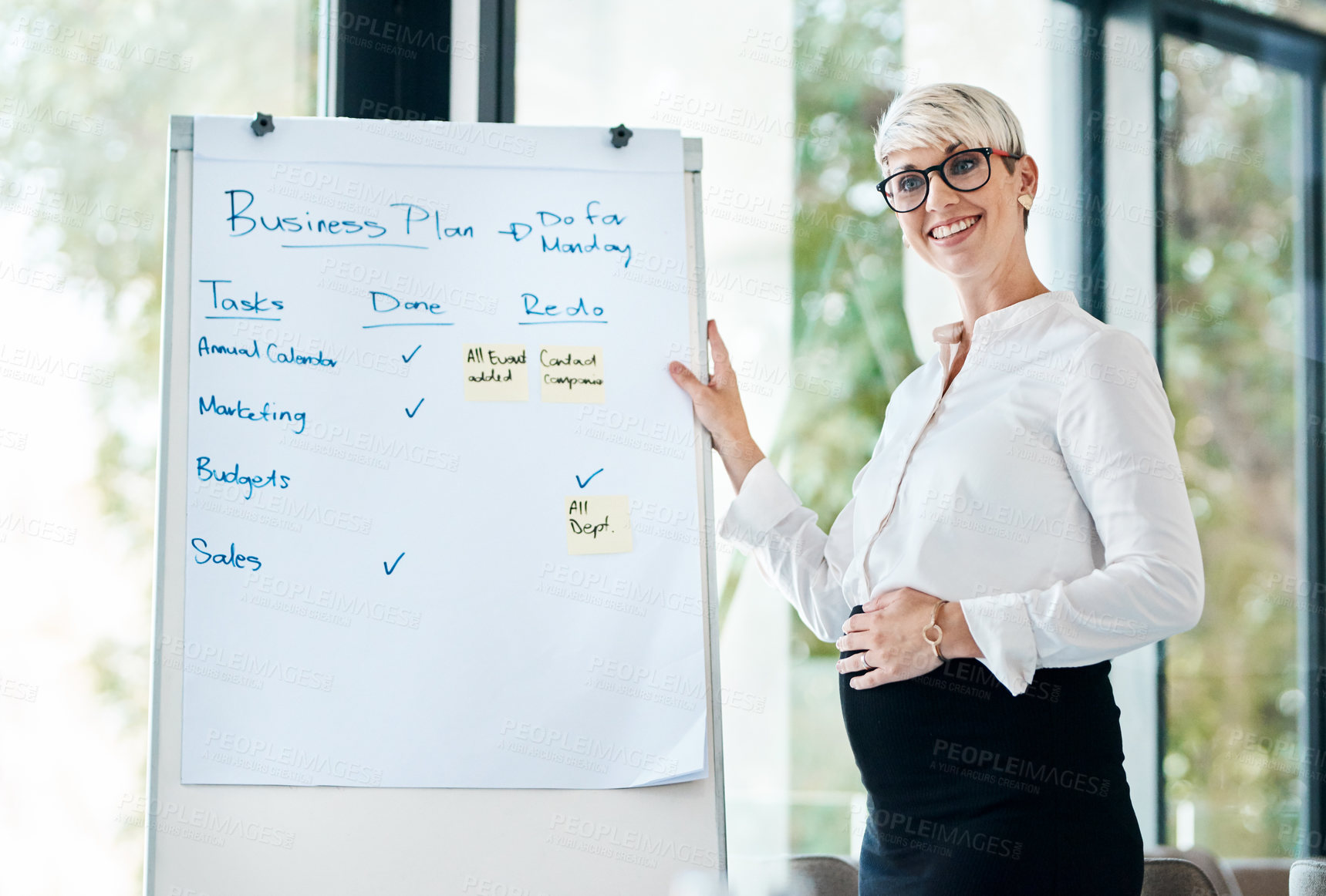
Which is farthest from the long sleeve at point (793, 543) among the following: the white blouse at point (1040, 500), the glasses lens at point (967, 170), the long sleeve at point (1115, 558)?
the glasses lens at point (967, 170)

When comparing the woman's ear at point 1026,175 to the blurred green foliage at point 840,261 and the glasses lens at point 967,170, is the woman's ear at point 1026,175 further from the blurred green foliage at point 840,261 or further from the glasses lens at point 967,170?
the blurred green foliage at point 840,261

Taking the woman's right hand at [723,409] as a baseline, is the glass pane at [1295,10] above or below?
above

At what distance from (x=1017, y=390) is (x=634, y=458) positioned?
0.53 metres

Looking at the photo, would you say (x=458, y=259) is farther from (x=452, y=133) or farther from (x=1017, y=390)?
(x=1017, y=390)

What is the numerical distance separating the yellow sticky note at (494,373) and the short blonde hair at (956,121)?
24.0 inches

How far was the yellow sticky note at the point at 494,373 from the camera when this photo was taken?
1.51 m

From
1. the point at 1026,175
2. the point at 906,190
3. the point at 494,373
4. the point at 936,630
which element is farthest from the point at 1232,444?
the point at 494,373

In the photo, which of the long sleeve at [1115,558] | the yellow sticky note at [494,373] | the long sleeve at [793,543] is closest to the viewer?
the long sleeve at [1115,558]

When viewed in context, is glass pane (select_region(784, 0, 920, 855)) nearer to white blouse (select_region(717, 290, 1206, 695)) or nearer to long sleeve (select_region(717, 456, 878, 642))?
long sleeve (select_region(717, 456, 878, 642))

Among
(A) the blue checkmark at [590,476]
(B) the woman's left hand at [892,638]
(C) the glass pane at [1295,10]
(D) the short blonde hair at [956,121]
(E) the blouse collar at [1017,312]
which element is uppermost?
(C) the glass pane at [1295,10]

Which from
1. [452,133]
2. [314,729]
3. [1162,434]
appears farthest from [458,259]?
[1162,434]

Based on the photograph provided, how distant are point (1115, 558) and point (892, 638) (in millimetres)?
276

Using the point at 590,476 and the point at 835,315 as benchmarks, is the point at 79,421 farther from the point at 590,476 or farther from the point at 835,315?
the point at 835,315

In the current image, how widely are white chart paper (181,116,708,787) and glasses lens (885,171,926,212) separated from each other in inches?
12.4
